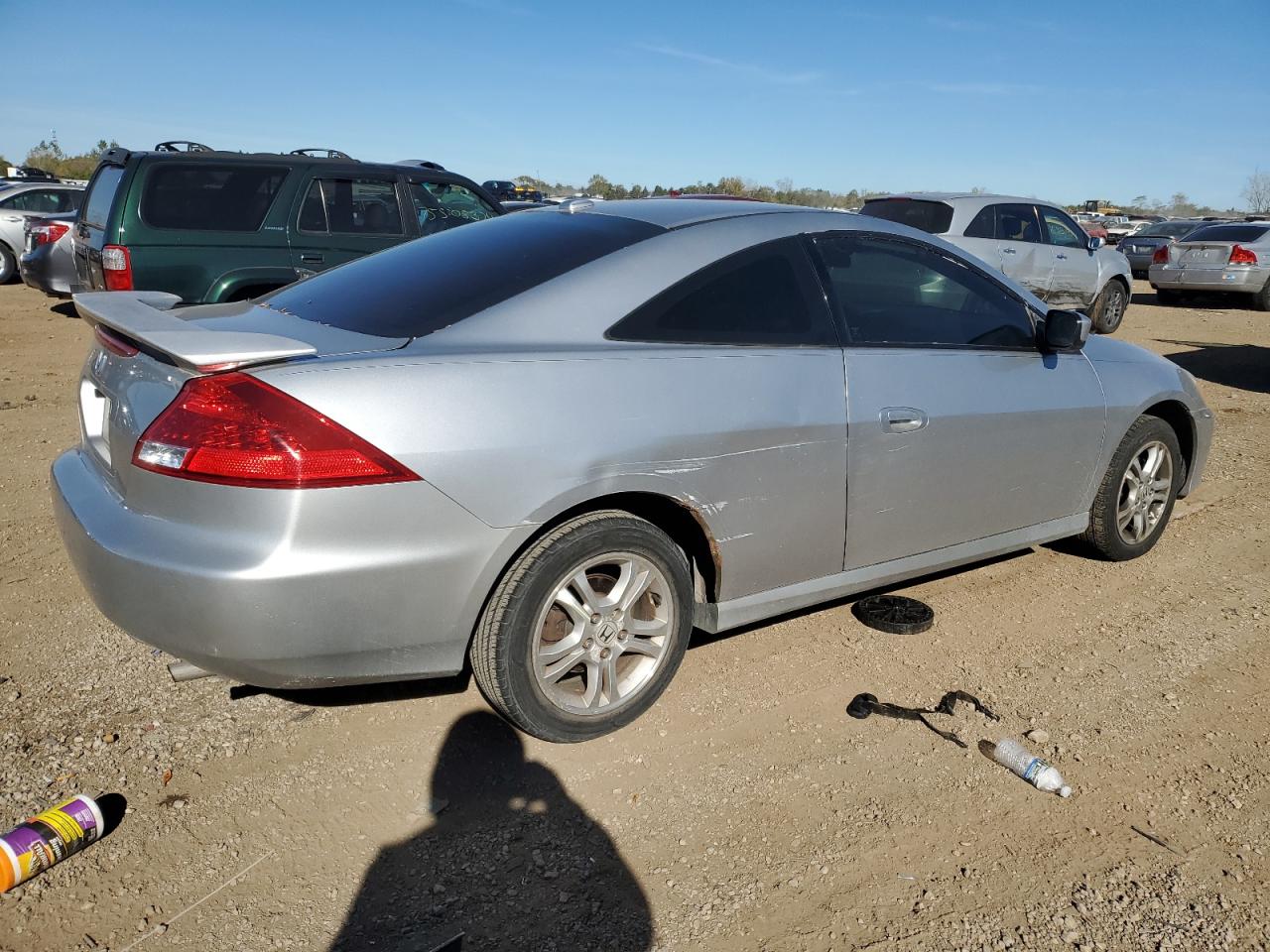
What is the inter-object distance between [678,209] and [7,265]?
16285 millimetres

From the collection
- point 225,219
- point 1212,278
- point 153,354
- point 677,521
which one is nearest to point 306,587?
point 153,354

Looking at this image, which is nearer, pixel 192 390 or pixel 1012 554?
→ pixel 192 390

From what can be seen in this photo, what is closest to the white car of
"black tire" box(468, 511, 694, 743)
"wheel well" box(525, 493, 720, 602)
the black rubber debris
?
the black rubber debris

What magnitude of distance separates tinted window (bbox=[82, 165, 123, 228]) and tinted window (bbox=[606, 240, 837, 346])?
6.16 meters

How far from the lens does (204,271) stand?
741 cm

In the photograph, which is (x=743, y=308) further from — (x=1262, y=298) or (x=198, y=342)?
(x=1262, y=298)

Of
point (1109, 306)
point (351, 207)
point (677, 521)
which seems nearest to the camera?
point (677, 521)

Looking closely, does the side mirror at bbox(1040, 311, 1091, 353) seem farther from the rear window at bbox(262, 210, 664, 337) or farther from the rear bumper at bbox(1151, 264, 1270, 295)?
the rear bumper at bbox(1151, 264, 1270, 295)

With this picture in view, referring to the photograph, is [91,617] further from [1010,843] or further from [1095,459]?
[1095,459]

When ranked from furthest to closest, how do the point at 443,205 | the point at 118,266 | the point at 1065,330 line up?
the point at 443,205
the point at 118,266
the point at 1065,330

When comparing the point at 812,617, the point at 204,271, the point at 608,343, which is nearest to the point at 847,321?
the point at 608,343

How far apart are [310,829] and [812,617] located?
84.3 inches

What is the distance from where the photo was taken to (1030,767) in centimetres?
295

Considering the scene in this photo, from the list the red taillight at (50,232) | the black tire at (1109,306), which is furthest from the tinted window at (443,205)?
the black tire at (1109,306)
